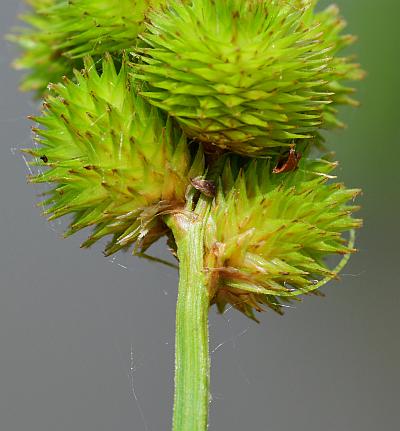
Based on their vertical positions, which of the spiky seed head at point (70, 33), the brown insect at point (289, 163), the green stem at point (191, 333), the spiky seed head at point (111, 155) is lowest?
the green stem at point (191, 333)

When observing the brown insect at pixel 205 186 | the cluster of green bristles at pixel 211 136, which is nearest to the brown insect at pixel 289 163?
the cluster of green bristles at pixel 211 136

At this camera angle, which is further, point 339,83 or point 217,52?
point 339,83

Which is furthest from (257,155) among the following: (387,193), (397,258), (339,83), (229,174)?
(397,258)

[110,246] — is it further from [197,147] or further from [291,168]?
[291,168]

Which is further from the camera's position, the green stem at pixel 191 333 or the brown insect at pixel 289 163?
the brown insect at pixel 289 163

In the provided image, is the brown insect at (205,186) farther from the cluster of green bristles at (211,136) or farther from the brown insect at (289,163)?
the brown insect at (289,163)

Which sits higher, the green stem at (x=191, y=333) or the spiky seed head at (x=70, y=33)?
the spiky seed head at (x=70, y=33)
